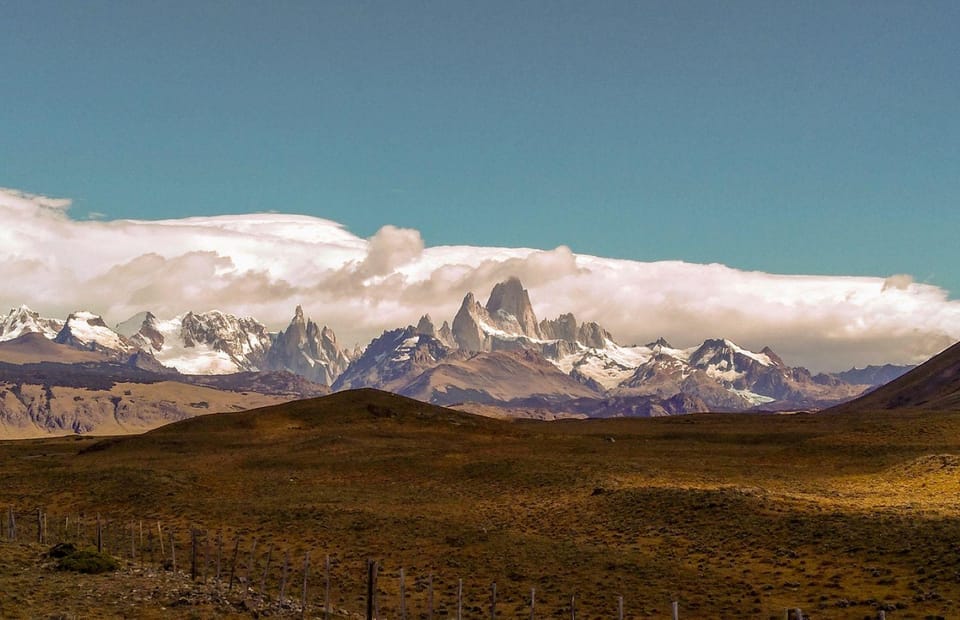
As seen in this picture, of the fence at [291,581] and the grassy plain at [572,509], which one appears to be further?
the grassy plain at [572,509]

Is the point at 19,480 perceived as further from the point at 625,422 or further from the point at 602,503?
the point at 625,422

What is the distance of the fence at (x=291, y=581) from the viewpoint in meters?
43.3

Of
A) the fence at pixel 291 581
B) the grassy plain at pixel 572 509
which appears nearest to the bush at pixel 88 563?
the grassy plain at pixel 572 509

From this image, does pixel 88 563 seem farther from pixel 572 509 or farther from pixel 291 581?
pixel 572 509

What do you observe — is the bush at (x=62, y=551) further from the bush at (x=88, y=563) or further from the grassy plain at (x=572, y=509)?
the grassy plain at (x=572, y=509)

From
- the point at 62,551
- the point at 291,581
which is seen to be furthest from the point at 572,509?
the point at 62,551

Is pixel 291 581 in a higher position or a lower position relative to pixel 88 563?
lower

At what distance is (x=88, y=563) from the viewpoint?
4841 cm

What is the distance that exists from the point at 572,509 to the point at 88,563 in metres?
40.0

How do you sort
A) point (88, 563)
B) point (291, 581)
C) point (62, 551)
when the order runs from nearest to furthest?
point (88, 563) < point (62, 551) < point (291, 581)

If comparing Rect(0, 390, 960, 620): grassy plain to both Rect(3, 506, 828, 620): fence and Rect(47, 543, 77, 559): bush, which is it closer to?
Rect(3, 506, 828, 620): fence

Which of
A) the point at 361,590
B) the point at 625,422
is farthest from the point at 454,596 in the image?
the point at 625,422

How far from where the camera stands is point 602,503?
75.2 metres

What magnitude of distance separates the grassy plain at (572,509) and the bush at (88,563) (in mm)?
2245
